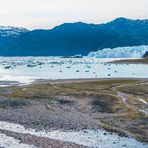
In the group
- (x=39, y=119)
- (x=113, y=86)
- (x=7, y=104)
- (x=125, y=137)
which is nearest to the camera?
(x=125, y=137)

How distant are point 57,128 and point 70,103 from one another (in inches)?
921

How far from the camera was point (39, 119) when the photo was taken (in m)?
65.0

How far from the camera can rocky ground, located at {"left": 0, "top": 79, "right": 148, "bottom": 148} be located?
57.7 metres

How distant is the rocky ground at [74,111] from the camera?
5766 cm

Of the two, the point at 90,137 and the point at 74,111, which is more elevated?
the point at 90,137

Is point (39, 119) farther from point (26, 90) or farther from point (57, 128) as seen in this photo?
point (26, 90)

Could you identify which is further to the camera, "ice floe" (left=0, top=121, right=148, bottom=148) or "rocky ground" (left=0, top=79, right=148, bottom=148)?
"rocky ground" (left=0, top=79, right=148, bottom=148)

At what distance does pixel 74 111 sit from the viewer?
73938 mm

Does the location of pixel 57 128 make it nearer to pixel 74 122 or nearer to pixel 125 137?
pixel 74 122

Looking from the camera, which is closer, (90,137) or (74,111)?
(90,137)

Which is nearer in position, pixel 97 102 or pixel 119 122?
pixel 119 122

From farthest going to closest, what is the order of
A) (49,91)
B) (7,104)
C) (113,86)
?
1. (113,86)
2. (49,91)
3. (7,104)

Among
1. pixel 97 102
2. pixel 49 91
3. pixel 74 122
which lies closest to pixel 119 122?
pixel 74 122

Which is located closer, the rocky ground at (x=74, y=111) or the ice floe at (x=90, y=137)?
the ice floe at (x=90, y=137)
